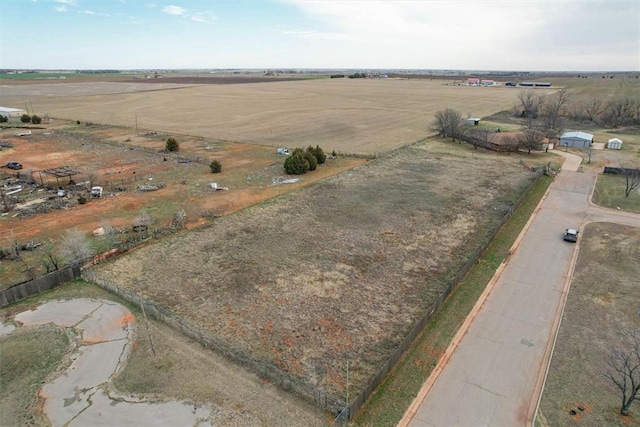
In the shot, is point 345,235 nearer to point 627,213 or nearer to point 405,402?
point 405,402

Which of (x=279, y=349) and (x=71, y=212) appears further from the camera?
(x=71, y=212)

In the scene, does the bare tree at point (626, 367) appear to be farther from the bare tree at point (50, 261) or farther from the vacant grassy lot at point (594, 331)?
the bare tree at point (50, 261)

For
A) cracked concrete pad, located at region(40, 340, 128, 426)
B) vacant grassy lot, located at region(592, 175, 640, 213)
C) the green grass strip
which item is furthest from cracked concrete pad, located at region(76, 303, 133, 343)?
vacant grassy lot, located at region(592, 175, 640, 213)

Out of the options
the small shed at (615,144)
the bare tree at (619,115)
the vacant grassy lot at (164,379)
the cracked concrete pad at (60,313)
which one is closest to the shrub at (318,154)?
the cracked concrete pad at (60,313)

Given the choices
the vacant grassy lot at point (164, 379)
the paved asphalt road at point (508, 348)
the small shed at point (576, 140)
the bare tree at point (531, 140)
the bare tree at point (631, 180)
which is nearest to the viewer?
the vacant grassy lot at point (164, 379)

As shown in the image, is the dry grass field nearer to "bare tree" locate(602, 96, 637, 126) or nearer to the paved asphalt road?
the paved asphalt road

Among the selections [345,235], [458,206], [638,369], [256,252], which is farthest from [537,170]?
[256,252]
